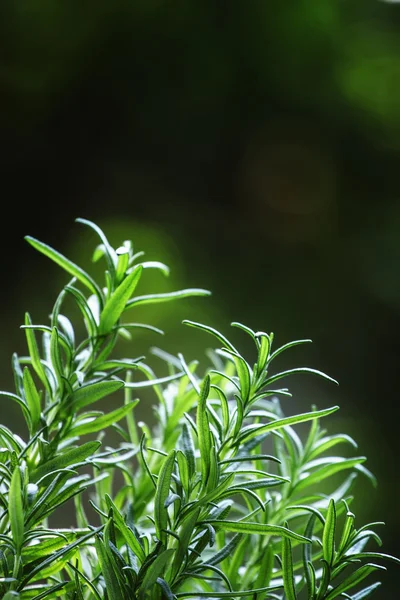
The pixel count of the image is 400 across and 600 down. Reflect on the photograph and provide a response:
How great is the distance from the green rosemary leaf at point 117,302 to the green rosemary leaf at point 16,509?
112mm

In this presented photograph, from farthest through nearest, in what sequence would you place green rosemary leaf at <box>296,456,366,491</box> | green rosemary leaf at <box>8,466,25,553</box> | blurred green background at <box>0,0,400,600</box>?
blurred green background at <box>0,0,400,600</box>, green rosemary leaf at <box>296,456,366,491</box>, green rosemary leaf at <box>8,466,25,553</box>

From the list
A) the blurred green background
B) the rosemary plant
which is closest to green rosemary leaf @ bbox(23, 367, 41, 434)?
the rosemary plant

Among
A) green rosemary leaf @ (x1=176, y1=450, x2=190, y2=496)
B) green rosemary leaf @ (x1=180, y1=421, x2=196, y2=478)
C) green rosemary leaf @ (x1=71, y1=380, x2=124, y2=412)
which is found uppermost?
green rosemary leaf @ (x1=71, y1=380, x2=124, y2=412)

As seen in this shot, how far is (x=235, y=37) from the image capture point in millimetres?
1590

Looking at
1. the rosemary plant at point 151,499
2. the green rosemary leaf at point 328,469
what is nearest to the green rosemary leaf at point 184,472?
the rosemary plant at point 151,499

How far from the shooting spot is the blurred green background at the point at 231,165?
152cm

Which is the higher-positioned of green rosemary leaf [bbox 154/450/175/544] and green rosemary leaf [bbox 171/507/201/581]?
green rosemary leaf [bbox 154/450/175/544]

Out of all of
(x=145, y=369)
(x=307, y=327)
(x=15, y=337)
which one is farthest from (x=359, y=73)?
(x=145, y=369)

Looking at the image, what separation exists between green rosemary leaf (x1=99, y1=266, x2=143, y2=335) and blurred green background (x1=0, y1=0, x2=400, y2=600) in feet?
3.67

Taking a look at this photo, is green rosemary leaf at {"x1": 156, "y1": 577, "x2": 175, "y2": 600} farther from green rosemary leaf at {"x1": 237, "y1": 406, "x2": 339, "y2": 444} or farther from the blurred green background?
the blurred green background

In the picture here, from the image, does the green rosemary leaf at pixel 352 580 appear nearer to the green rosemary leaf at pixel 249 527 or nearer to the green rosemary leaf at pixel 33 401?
the green rosemary leaf at pixel 249 527

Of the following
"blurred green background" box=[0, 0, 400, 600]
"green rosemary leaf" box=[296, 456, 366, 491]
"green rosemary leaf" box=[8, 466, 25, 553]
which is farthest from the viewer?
"blurred green background" box=[0, 0, 400, 600]

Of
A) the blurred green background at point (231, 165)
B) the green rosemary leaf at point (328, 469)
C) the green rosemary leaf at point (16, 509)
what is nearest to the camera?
the green rosemary leaf at point (16, 509)

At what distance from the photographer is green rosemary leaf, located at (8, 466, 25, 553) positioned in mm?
230
